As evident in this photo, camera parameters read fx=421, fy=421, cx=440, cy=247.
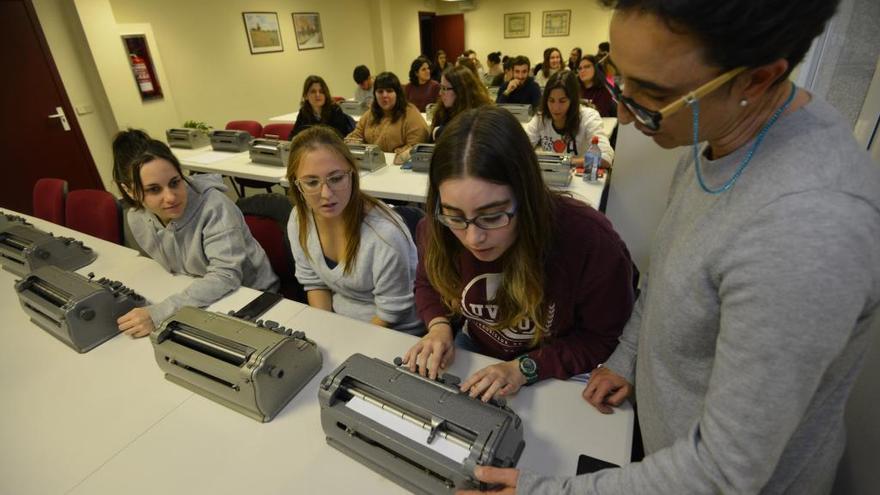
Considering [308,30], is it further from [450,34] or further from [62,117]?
[450,34]

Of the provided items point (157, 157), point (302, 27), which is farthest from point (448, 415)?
point (302, 27)

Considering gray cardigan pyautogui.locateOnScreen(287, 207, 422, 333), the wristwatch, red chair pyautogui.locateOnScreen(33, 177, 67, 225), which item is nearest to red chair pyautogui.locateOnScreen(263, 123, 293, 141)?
red chair pyautogui.locateOnScreen(33, 177, 67, 225)

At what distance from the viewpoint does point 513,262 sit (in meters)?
1.00

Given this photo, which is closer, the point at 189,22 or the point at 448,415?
the point at 448,415

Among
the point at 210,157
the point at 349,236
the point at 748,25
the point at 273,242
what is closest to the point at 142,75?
the point at 210,157

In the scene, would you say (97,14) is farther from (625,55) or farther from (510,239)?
(625,55)

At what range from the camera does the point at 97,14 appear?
3.98 meters

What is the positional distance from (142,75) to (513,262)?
5.16 metres

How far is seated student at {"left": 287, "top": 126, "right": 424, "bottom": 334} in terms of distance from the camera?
1.43m

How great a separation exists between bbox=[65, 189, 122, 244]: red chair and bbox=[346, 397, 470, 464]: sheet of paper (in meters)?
2.13

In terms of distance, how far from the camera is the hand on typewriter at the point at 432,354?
1.02m

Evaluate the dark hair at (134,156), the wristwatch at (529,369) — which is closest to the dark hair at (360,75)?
the dark hair at (134,156)

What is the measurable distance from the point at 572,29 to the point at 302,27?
6313 millimetres

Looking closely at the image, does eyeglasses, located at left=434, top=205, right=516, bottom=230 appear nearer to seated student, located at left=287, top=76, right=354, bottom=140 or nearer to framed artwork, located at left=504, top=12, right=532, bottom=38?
seated student, located at left=287, top=76, right=354, bottom=140
